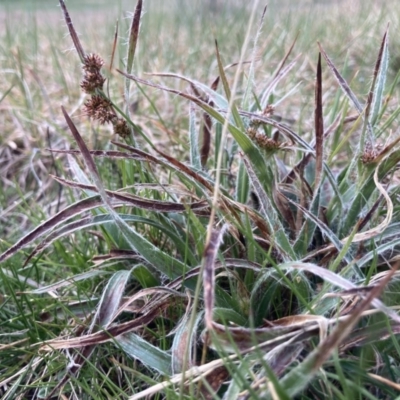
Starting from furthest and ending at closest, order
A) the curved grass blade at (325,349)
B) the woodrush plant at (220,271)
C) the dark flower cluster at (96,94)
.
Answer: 1. the dark flower cluster at (96,94)
2. the woodrush plant at (220,271)
3. the curved grass blade at (325,349)

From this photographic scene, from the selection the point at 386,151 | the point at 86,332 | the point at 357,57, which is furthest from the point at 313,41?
the point at 86,332

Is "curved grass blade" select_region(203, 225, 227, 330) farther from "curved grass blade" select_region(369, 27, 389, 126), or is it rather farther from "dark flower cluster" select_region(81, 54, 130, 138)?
"curved grass blade" select_region(369, 27, 389, 126)

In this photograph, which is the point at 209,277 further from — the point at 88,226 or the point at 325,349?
the point at 88,226

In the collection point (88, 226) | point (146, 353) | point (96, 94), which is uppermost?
point (96, 94)

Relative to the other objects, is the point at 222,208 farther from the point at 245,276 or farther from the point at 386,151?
the point at 386,151

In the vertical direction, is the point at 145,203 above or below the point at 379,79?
below

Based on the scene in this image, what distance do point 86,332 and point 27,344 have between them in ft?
0.47

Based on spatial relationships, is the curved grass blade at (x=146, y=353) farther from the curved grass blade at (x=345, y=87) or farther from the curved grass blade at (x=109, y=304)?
the curved grass blade at (x=345, y=87)

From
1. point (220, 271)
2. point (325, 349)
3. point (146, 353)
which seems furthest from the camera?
point (220, 271)

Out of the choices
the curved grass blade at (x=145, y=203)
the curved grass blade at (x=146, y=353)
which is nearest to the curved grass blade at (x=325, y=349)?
the curved grass blade at (x=146, y=353)

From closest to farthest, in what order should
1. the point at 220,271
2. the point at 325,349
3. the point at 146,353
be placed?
1. the point at 325,349
2. the point at 146,353
3. the point at 220,271

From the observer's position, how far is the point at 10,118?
6.90 feet

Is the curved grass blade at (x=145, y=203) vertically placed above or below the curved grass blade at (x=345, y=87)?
below

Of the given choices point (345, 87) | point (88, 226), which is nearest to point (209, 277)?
point (88, 226)
